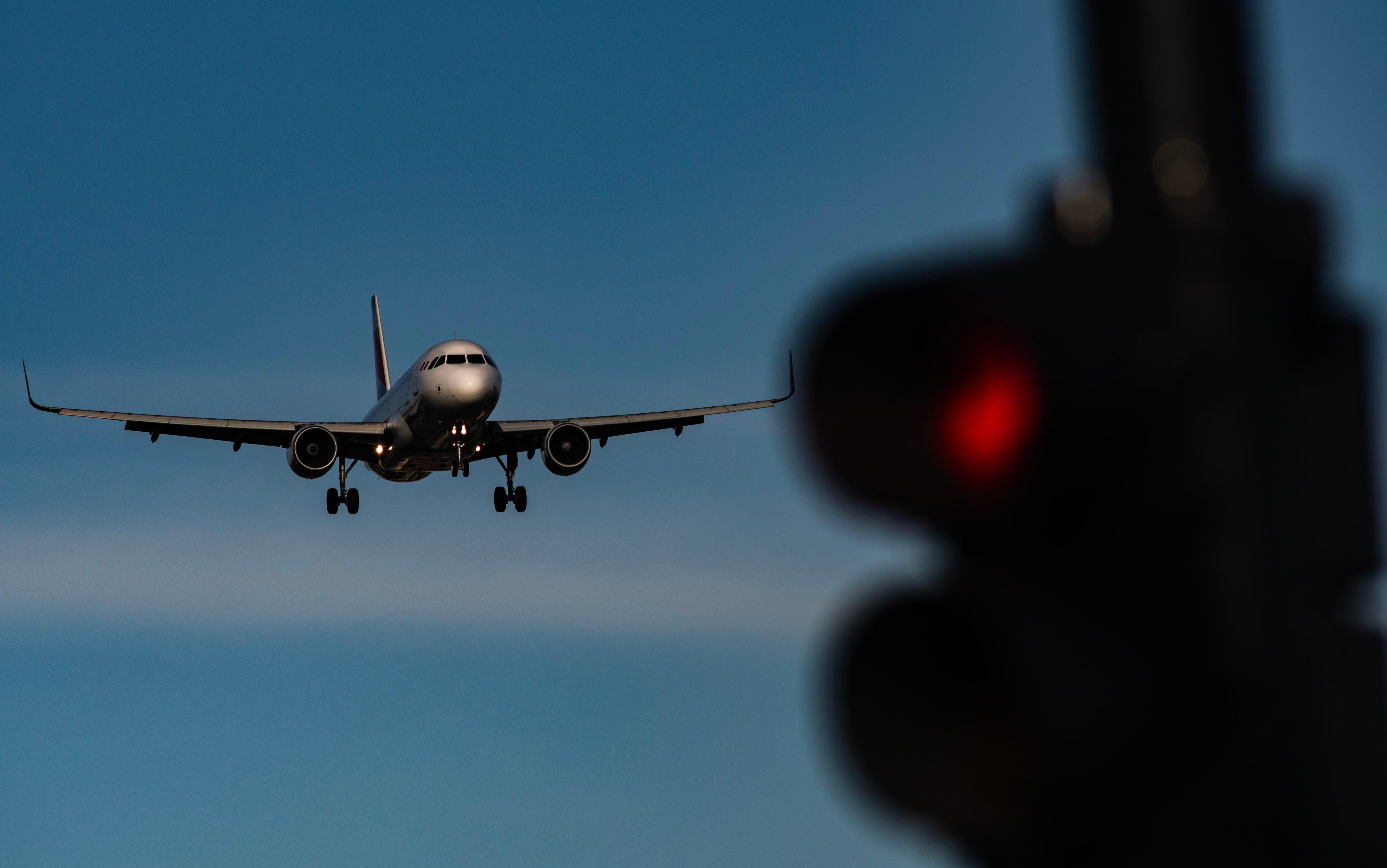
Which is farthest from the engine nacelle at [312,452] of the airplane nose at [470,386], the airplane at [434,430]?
the airplane nose at [470,386]

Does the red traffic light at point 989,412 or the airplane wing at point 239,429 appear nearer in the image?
the red traffic light at point 989,412

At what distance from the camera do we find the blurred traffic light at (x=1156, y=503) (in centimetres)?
228

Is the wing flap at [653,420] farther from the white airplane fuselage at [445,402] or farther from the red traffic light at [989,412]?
the red traffic light at [989,412]

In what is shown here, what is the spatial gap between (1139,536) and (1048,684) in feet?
0.97

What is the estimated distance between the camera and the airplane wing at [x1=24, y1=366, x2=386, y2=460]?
42500 mm

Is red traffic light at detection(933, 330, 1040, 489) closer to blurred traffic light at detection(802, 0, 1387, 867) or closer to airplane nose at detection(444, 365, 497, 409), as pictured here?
blurred traffic light at detection(802, 0, 1387, 867)

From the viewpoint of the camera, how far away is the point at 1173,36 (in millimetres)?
2350

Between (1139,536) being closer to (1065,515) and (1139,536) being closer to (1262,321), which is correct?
(1065,515)

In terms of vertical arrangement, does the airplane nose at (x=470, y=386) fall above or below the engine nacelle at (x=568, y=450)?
above

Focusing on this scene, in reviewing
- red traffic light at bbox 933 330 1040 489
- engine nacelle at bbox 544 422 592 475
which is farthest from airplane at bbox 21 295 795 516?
red traffic light at bbox 933 330 1040 489

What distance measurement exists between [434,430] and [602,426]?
8.10 meters

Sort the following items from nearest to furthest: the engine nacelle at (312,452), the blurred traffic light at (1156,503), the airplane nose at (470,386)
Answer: the blurred traffic light at (1156,503)
the airplane nose at (470,386)
the engine nacelle at (312,452)

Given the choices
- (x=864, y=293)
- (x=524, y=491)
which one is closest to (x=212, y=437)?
(x=524, y=491)

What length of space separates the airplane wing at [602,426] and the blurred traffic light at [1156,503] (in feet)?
130
